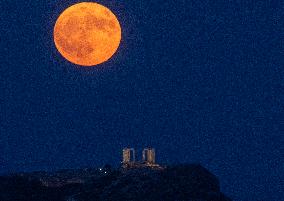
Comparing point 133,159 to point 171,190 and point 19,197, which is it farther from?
point 19,197

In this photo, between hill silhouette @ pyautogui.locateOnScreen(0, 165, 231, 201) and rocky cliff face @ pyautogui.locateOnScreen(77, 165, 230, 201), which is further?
hill silhouette @ pyautogui.locateOnScreen(0, 165, 231, 201)

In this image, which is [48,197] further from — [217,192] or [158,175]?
[217,192]

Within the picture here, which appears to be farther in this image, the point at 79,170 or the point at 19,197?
the point at 79,170

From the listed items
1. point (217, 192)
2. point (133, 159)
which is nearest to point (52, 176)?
point (133, 159)

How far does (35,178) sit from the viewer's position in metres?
174

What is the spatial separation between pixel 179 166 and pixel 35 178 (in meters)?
33.6

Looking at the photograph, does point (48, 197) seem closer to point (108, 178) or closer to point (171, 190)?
point (108, 178)

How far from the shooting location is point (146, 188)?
163000mm

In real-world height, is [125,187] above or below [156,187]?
above

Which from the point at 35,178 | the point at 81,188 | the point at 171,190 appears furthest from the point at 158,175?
the point at 35,178

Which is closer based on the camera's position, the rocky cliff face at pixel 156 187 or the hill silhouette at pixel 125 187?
the rocky cliff face at pixel 156 187

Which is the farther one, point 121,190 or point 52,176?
point 52,176

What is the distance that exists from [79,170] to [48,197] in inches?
511

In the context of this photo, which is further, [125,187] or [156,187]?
[125,187]
